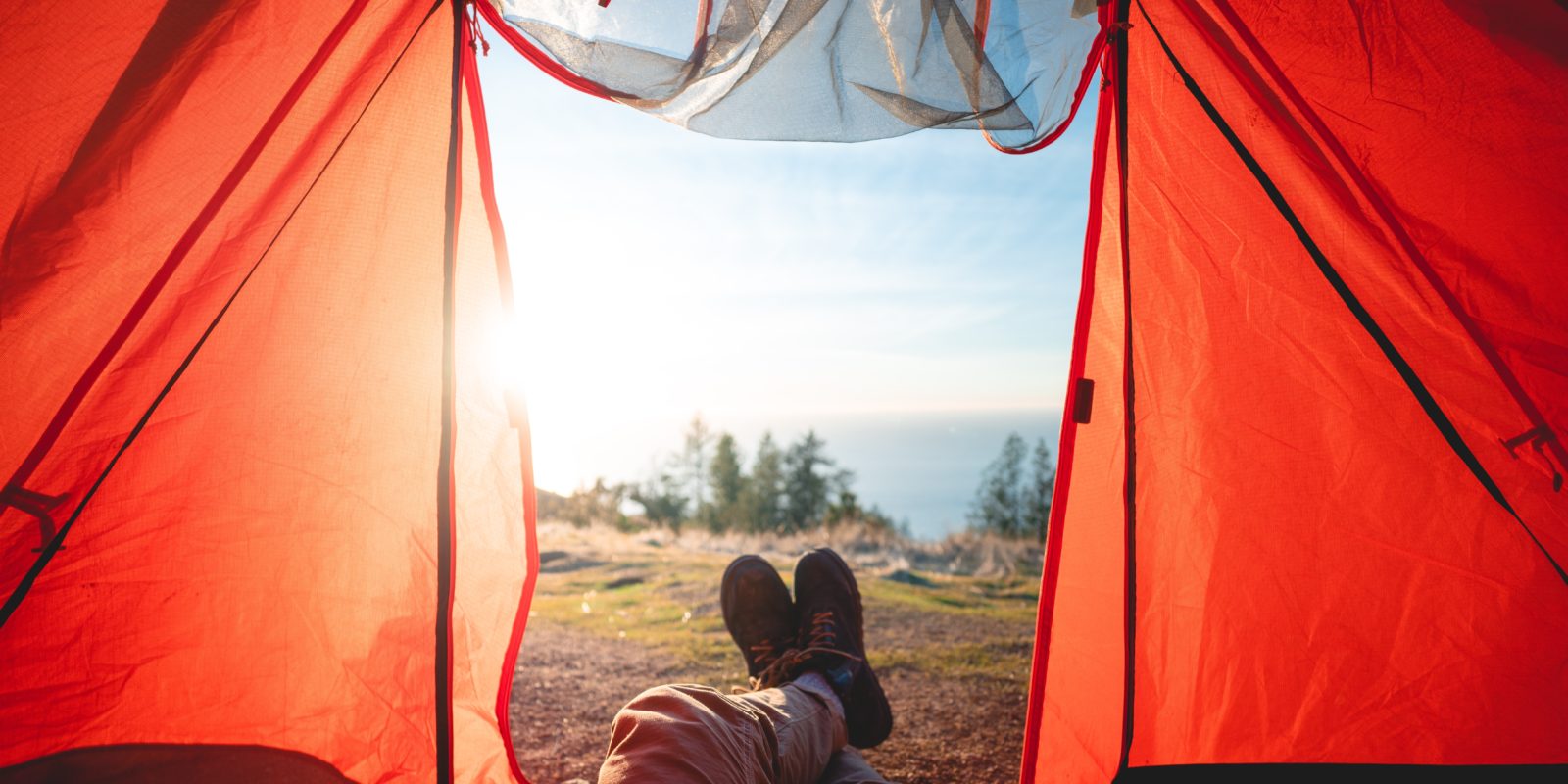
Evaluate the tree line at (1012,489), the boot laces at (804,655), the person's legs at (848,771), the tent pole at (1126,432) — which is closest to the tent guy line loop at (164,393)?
the tent pole at (1126,432)

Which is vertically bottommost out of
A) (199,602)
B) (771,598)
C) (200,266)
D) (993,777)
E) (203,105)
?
(993,777)

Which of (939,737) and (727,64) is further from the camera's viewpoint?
(939,737)

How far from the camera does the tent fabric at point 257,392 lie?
1.57 m

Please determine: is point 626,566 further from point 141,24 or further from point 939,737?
point 141,24

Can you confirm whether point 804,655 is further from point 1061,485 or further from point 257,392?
point 257,392

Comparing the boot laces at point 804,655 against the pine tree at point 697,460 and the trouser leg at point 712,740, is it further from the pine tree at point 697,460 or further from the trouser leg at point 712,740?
the pine tree at point 697,460

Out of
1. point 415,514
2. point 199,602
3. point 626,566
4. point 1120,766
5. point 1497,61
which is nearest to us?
point 1497,61

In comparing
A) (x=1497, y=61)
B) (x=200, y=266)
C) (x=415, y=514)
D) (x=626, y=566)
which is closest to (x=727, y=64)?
(x=200, y=266)

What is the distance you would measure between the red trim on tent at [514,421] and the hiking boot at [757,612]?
1.07m

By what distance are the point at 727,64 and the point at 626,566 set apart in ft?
19.8

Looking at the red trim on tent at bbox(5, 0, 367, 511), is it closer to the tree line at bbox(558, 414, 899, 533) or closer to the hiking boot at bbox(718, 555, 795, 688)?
the hiking boot at bbox(718, 555, 795, 688)

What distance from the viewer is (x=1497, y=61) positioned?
1.66 meters

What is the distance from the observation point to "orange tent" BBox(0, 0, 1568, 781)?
5.50ft

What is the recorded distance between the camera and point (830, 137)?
80.0 inches
